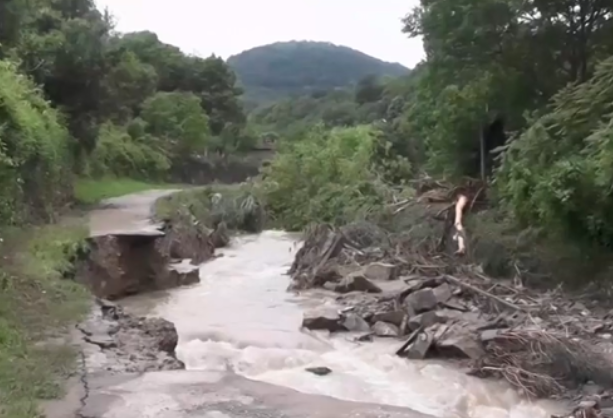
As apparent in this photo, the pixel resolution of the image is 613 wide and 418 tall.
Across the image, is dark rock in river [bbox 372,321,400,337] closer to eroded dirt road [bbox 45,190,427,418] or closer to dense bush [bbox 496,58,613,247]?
dense bush [bbox 496,58,613,247]

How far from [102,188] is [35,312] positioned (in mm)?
16709

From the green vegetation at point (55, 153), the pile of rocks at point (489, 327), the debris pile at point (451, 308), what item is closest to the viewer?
the green vegetation at point (55, 153)

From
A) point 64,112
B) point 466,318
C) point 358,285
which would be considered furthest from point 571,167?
point 64,112

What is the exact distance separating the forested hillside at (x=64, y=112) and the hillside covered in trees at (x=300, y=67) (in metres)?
66.1

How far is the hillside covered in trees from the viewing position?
108269mm

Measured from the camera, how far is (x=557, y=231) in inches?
518

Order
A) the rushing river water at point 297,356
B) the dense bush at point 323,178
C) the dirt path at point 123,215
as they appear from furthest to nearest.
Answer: the dense bush at point 323,178
the dirt path at point 123,215
the rushing river water at point 297,356

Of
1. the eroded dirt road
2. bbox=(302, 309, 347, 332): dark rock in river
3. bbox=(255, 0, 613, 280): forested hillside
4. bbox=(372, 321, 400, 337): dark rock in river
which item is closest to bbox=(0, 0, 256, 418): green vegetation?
the eroded dirt road

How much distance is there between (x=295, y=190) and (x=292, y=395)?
63.4 ft

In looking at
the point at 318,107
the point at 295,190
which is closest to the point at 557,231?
the point at 295,190

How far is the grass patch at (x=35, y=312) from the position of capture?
23.0 feet

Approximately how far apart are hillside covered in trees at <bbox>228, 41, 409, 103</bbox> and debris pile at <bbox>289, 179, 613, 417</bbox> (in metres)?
84.0

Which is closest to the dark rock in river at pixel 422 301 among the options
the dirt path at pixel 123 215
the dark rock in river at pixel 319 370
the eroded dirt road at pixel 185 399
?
the dark rock in river at pixel 319 370

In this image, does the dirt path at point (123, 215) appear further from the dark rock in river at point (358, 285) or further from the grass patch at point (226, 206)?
the dark rock in river at point (358, 285)
